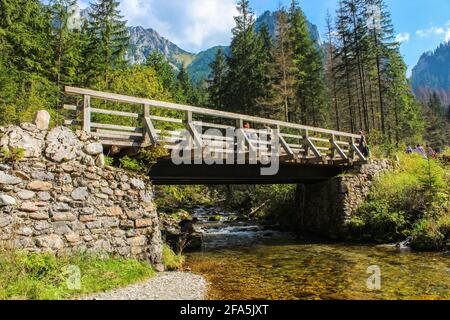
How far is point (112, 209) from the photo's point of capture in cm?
934

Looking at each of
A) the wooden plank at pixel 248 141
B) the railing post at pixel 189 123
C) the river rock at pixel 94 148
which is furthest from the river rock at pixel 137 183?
the wooden plank at pixel 248 141

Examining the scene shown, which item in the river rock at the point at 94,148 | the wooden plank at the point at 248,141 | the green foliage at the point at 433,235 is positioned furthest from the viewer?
the green foliage at the point at 433,235

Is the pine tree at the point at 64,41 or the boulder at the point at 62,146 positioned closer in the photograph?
the boulder at the point at 62,146

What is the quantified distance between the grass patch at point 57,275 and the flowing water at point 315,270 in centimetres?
224

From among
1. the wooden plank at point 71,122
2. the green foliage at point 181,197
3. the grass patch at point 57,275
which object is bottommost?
the grass patch at point 57,275

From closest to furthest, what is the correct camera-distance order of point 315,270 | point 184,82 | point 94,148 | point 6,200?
point 6,200 < point 94,148 < point 315,270 < point 184,82

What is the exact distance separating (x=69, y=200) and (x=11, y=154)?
1.63 meters

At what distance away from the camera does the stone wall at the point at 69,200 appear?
7.62 meters

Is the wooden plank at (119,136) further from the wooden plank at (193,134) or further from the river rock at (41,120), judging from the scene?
the wooden plank at (193,134)

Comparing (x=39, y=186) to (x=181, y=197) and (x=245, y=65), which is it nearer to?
(x=181, y=197)

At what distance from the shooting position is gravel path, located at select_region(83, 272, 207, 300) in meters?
6.91

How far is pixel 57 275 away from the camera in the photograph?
6969mm

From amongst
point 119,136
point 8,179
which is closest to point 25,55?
point 119,136

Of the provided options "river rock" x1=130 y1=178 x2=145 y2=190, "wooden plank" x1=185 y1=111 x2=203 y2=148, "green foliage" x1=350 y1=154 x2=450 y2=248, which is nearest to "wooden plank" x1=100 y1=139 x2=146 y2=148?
"river rock" x1=130 y1=178 x2=145 y2=190
